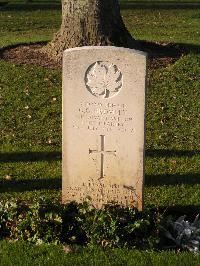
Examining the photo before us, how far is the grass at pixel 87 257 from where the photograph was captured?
4.97 metres

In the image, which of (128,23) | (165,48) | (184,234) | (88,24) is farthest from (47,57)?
(128,23)

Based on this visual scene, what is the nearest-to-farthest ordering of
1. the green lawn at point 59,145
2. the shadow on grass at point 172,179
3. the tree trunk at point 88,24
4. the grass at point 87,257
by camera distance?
the grass at point 87,257 → the green lawn at point 59,145 → the shadow on grass at point 172,179 → the tree trunk at point 88,24

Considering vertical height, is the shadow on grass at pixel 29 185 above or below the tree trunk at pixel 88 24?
below

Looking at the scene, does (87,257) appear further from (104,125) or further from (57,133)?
(57,133)

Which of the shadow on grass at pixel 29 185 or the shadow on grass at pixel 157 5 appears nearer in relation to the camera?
the shadow on grass at pixel 29 185

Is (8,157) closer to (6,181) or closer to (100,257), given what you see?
(6,181)

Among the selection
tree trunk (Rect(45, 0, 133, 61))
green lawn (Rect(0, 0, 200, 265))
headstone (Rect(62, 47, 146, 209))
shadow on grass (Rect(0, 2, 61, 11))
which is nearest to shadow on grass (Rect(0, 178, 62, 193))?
green lawn (Rect(0, 0, 200, 265))

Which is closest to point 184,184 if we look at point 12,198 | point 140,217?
point 140,217

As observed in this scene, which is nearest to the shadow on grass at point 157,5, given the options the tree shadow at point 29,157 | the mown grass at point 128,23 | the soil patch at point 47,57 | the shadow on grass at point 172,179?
the mown grass at point 128,23

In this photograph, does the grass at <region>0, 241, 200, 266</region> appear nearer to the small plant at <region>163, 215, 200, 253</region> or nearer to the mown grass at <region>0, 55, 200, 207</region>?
the small plant at <region>163, 215, 200, 253</region>

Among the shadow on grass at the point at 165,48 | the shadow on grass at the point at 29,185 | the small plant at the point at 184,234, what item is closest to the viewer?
the small plant at the point at 184,234

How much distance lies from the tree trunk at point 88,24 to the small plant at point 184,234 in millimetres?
7168

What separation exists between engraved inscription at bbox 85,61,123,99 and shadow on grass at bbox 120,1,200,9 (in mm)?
20628

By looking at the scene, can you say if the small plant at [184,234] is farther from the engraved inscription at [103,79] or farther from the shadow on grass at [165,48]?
the shadow on grass at [165,48]
